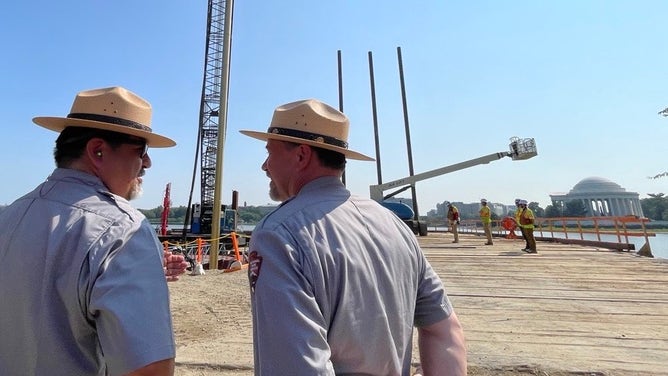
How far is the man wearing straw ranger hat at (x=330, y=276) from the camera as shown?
1.01m

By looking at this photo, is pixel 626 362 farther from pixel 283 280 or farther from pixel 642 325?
pixel 283 280

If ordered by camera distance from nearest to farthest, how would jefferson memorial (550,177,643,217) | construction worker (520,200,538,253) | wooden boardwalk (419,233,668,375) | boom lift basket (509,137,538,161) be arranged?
wooden boardwalk (419,233,668,375) < construction worker (520,200,538,253) < boom lift basket (509,137,538,161) < jefferson memorial (550,177,643,217)

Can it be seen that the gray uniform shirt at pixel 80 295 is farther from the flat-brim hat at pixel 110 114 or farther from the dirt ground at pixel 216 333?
the dirt ground at pixel 216 333

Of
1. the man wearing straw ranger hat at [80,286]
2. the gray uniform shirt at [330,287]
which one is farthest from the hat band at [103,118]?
the gray uniform shirt at [330,287]

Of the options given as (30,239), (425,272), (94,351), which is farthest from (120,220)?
(425,272)

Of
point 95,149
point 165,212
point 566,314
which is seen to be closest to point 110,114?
point 95,149

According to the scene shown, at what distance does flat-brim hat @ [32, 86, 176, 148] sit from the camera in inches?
51.3

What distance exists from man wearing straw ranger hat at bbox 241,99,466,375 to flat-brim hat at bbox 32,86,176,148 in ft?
1.40

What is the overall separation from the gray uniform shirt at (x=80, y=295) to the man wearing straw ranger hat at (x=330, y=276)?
0.29m

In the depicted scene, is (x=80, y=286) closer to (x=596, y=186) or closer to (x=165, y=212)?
(x=165, y=212)

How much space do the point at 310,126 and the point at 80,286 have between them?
83cm

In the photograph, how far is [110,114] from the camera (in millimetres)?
1322

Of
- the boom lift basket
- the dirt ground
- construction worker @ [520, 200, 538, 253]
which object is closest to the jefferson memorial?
the boom lift basket

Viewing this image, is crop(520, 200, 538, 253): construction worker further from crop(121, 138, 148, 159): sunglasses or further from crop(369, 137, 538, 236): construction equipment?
crop(121, 138, 148, 159): sunglasses
